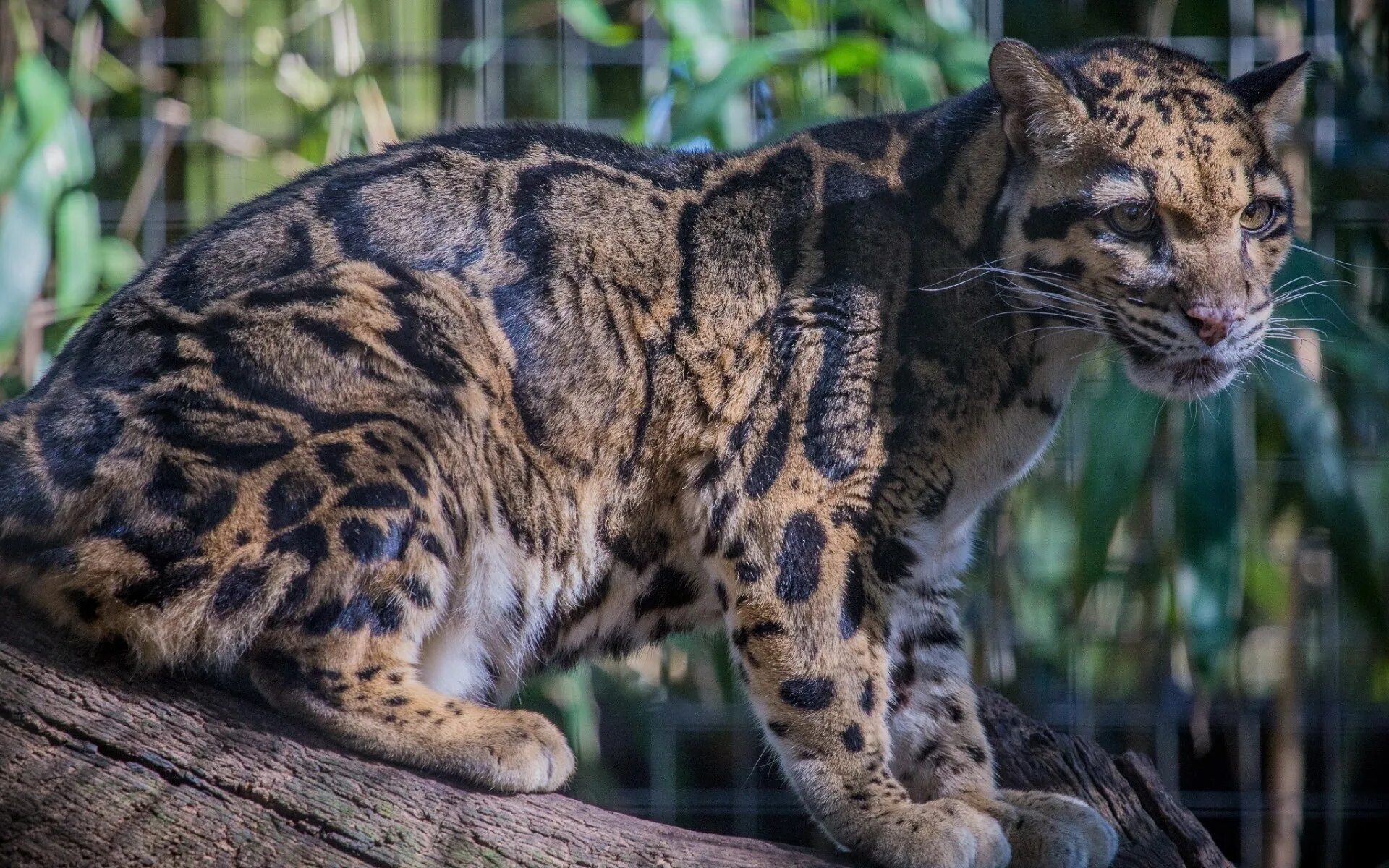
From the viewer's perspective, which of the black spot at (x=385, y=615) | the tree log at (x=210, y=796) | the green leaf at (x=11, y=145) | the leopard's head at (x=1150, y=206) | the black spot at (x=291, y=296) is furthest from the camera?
the green leaf at (x=11, y=145)

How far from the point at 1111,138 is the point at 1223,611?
98.9 inches

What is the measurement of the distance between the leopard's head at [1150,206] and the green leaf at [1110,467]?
1.87 meters

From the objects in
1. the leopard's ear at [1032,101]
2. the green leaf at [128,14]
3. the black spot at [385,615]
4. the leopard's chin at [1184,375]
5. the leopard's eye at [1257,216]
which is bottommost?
the black spot at [385,615]

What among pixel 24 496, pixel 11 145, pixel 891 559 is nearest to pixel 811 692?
pixel 891 559

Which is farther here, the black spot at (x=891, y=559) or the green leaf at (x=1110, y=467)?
the green leaf at (x=1110, y=467)

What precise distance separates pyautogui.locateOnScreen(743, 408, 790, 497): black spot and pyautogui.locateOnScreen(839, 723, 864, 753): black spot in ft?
1.71

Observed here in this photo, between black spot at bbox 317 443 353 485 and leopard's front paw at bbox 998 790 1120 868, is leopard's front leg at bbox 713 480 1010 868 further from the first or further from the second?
black spot at bbox 317 443 353 485

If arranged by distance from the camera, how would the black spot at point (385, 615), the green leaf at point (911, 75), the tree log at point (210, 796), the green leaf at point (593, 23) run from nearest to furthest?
the tree log at point (210, 796) < the black spot at point (385, 615) < the green leaf at point (911, 75) < the green leaf at point (593, 23)

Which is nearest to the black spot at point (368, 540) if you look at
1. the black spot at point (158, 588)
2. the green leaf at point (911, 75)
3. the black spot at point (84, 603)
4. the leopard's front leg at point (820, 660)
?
the black spot at point (158, 588)

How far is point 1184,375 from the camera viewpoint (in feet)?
9.52

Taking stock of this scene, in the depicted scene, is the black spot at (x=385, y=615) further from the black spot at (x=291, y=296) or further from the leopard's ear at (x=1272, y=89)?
the leopard's ear at (x=1272, y=89)

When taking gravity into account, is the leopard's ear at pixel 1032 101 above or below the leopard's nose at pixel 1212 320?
above

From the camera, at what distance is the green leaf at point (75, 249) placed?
5.28 meters

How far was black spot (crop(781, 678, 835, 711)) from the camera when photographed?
2852 mm
